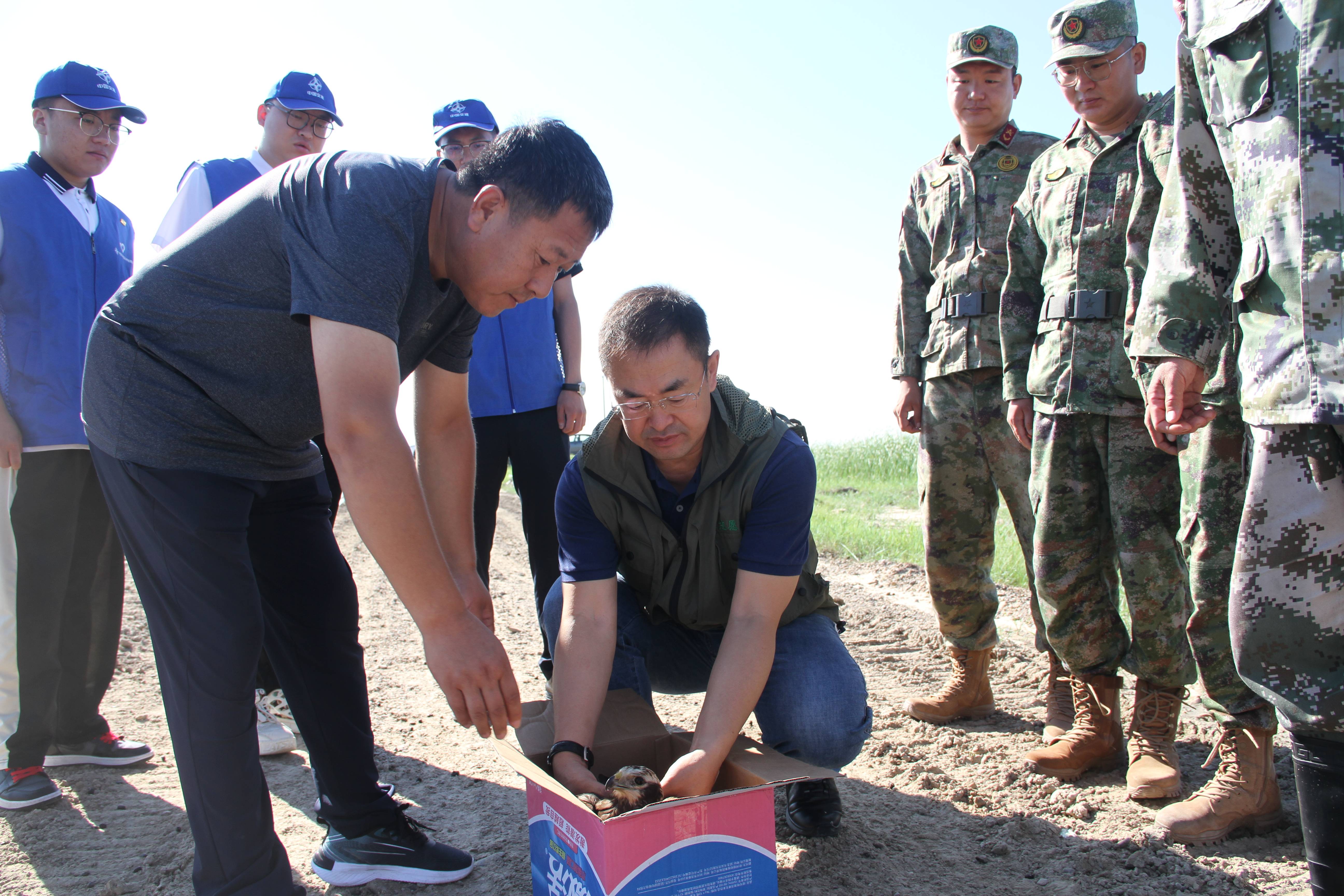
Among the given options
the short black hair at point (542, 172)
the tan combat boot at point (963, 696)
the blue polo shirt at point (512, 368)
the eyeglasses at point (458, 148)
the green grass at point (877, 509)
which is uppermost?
the eyeglasses at point (458, 148)

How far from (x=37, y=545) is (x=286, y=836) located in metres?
1.34

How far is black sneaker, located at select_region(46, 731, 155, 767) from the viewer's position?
125 inches

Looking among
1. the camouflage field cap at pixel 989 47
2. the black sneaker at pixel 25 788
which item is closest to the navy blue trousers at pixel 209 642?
the black sneaker at pixel 25 788

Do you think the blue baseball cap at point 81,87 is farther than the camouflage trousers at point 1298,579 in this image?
Yes

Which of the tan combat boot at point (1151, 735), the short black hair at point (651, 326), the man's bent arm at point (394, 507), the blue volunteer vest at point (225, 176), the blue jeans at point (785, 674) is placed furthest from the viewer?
the blue volunteer vest at point (225, 176)

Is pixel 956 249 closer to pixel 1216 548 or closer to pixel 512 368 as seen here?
pixel 1216 548

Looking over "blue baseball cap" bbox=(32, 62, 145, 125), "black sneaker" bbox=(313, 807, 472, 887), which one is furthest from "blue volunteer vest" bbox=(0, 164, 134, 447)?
"black sneaker" bbox=(313, 807, 472, 887)

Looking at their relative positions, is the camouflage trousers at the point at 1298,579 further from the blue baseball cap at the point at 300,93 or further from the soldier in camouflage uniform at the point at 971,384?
the blue baseball cap at the point at 300,93

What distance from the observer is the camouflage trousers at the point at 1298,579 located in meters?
1.70

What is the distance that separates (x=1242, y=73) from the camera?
1854mm

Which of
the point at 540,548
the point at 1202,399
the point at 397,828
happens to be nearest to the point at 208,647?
the point at 397,828

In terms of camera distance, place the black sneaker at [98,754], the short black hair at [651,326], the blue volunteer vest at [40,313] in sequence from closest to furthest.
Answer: the short black hair at [651,326] < the blue volunteer vest at [40,313] < the black sneaker at [98,754]

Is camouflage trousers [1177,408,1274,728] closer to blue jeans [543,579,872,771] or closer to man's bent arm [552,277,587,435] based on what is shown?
blue jeans [543,579,872,771]

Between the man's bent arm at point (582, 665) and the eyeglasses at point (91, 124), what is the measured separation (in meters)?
2.51
